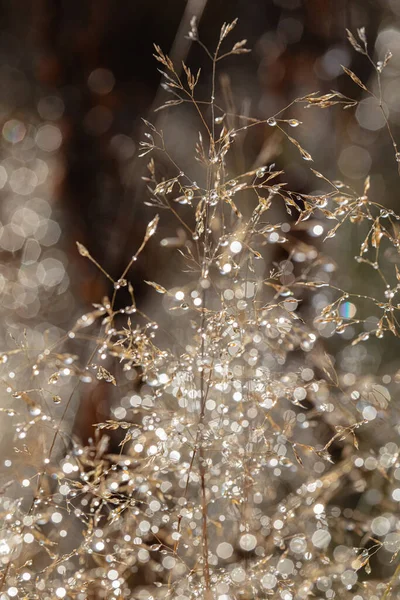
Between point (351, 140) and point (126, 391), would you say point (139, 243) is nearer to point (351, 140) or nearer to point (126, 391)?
point (126, 391)

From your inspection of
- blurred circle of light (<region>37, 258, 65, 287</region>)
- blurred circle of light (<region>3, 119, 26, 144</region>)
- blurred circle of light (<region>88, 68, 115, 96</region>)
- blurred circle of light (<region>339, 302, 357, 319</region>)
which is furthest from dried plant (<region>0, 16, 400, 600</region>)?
blurred circle of light (<region>3, 119, 26, 144</region>)

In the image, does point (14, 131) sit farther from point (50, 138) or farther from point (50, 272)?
point (50, 272)

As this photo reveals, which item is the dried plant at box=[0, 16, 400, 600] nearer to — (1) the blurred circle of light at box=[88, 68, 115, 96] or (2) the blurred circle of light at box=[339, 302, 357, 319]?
(2) the blurred circle of light at box=[339, 302, 357, 319]

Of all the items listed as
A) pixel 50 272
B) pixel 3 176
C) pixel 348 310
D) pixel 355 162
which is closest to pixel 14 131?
pixel 3 176

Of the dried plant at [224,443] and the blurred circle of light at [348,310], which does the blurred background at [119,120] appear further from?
the dried plant at [224,443]

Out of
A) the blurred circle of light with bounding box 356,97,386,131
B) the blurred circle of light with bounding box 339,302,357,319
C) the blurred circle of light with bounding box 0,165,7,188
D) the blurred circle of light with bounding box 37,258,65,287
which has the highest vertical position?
the blurred circle of light with bounding box 356,97,386,131


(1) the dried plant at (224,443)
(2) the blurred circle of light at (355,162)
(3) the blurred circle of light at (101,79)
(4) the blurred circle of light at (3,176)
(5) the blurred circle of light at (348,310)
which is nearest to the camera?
(1) the dried plant at (224,443)

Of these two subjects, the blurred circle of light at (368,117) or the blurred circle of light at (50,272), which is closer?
the blurred circle of light at (368,117)

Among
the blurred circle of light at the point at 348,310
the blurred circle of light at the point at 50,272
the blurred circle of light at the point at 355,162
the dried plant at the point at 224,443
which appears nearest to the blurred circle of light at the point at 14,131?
the blurred circle of light at the point at 50,272
